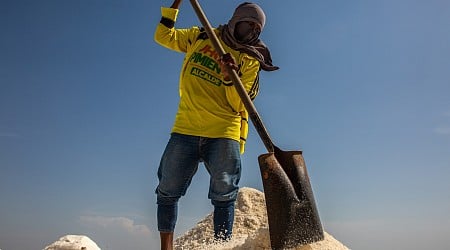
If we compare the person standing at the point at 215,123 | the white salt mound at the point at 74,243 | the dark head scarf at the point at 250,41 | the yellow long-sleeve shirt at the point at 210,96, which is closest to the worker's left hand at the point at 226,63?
the person standing at the point at 215,123

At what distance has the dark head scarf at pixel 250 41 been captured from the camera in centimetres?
373

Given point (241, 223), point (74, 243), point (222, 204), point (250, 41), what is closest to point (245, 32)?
point (250, 41)

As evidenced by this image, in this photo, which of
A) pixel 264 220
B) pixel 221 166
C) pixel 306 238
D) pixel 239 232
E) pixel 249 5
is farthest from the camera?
pixel 264 220

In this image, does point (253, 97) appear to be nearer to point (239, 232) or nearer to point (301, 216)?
point (301, 216)

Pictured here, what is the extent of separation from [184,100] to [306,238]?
1392mm

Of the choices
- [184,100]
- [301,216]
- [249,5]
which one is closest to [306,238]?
[301,216]

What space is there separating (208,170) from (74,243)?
123cm

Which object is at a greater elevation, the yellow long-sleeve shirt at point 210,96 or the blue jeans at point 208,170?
the yellow long-sleeve shirt at point 210,96

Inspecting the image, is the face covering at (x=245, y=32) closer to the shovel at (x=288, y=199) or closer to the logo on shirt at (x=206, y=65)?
the logo on shirt at (x=206, y=65)

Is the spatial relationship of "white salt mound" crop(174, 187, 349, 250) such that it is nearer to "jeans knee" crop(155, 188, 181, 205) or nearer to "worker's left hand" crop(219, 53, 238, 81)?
"jeans knee" crop(155, 188, 181, 205)

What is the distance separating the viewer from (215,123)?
3600mm

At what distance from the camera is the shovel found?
3.07 meters

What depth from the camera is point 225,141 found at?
3578mm

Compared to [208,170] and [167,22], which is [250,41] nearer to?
[167,22]
